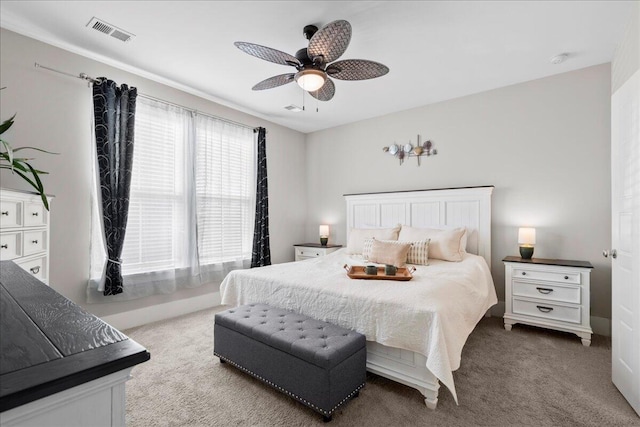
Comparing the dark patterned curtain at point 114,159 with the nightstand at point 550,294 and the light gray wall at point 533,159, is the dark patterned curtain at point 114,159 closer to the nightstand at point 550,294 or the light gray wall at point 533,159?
the light gray wall at point 533,159

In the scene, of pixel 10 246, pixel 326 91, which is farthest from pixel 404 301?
pixel 10 246

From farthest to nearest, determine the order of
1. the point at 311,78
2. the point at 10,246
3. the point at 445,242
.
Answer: the point at 445,242 < the point at 311,78 < the point at 10,246

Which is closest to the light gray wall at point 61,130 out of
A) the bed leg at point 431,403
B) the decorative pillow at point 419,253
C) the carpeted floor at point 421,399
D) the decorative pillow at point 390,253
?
the carpeted floor at point 421,399

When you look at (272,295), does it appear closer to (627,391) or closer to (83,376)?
(83,376)

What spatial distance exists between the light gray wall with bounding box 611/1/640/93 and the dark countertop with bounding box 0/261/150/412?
2.81 metres

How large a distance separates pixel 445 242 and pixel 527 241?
33.3 inches

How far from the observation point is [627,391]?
1.93 m

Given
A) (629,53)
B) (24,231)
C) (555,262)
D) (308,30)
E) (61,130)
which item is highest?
(308,30)

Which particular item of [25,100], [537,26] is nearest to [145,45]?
[25,100]

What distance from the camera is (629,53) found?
6.41ft

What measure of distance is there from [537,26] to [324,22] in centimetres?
173

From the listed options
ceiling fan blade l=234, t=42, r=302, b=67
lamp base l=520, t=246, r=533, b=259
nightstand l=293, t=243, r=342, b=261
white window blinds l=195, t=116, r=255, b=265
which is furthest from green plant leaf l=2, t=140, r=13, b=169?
lamp base l=520, t=246, r=533, b=259

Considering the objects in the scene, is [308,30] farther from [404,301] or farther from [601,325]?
[601,325]

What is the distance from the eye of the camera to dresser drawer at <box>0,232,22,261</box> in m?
1.83
